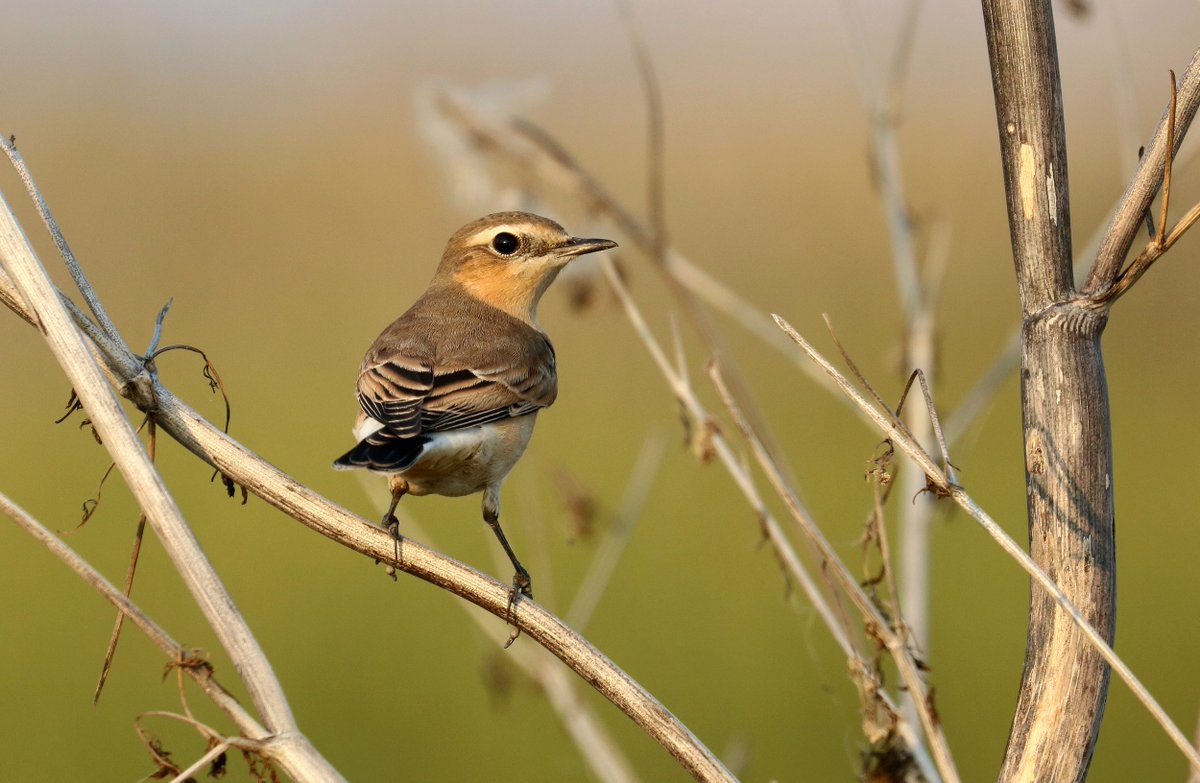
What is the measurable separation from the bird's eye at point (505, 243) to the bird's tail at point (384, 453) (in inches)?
53.2

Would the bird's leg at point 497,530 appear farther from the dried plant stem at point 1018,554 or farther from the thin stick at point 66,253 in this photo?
the dried plant stem at point 1018,554

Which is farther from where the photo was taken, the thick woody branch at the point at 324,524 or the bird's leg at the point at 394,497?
the bird's leg at the point at 394,497

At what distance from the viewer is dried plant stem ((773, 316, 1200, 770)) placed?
1711 mm

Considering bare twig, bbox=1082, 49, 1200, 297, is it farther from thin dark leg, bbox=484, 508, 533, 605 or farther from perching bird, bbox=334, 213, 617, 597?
thin dark leg, bbox=484, 508, 533, 605

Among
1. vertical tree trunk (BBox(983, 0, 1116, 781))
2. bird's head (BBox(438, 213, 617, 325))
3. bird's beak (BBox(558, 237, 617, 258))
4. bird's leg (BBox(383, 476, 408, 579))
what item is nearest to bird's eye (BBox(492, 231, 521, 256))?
bird's head (BBox(438, 213, 617, 325))

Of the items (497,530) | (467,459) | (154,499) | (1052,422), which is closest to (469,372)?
(467,459)

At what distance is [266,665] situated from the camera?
1.80 metres

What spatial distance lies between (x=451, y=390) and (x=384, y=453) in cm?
58

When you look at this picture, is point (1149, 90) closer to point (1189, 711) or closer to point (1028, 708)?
point (1189, 711)

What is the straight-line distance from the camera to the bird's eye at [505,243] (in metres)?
4.54

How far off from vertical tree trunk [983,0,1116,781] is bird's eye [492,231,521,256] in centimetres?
277

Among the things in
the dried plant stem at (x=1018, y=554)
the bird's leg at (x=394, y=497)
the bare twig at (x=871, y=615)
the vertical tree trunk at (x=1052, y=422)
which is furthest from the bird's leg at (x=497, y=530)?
the vertical tree trunk at (x=1052, y=422)

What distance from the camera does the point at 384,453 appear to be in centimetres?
311

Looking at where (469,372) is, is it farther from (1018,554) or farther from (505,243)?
(1018,554)
